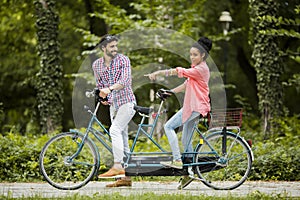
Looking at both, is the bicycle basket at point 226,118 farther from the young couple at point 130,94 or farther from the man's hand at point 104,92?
the man's hand at point 104,92

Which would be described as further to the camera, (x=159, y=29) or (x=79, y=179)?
(x=159, y=29)

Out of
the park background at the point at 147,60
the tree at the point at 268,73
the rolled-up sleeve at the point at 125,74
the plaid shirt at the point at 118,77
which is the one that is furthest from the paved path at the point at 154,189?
the tree at the point at 268,73

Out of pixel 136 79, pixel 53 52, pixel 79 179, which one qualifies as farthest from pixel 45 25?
pixel 79 179

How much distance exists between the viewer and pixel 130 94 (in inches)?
302

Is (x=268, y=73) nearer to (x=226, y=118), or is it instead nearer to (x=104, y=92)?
(x=226, y=118)

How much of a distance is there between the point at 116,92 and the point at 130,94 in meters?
0.18

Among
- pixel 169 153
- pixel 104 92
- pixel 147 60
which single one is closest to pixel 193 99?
pixel 169 153

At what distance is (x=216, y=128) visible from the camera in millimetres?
7543

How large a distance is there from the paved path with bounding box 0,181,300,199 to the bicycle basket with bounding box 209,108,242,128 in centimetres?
81

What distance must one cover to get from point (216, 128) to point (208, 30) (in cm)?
1328

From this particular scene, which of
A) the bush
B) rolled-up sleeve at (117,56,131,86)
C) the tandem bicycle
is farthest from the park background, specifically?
rolled-up sleeve at (117,56,131,86)

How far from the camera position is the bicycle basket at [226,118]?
7461mm

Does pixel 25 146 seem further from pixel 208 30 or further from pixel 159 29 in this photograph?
pixel 208 30

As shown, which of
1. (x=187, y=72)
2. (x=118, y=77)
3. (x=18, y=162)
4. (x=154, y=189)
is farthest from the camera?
(x=18, y=162)
